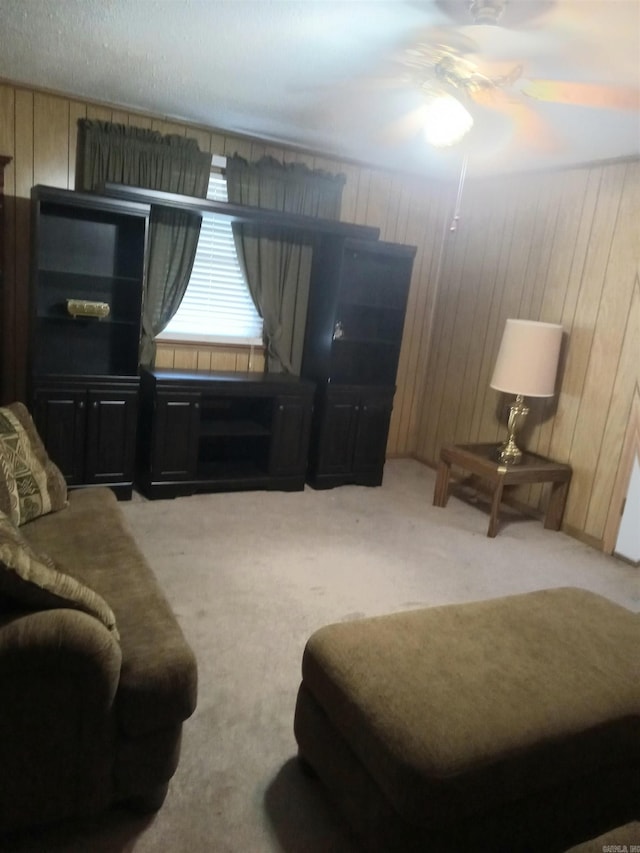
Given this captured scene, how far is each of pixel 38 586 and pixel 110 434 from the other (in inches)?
97.2

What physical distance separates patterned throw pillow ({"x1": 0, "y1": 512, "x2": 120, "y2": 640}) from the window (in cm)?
303

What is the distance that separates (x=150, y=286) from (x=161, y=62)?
4.87 ft

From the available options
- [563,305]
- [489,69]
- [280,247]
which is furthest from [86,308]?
[563,305]

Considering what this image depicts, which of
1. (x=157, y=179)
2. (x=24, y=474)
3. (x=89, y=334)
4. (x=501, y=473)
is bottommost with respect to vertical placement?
(x=501, y=473)

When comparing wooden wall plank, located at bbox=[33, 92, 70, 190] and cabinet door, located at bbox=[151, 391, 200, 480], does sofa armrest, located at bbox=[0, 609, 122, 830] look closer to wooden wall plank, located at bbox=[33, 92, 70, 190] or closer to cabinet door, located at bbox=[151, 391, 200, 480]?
cabinet door, located at bbox=[151, 391, 200, 480]

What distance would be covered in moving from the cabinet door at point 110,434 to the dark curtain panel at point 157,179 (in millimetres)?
528

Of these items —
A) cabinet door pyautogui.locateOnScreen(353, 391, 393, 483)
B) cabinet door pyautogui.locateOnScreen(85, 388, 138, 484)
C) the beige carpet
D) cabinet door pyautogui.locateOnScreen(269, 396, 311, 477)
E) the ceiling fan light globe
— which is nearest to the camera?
the beige carpet

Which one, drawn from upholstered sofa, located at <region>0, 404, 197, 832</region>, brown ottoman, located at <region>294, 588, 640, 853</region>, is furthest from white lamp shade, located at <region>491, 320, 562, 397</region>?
upholstered sofa, located at <region>0, 404, 197, 832</region>

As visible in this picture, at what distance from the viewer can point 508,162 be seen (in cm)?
423

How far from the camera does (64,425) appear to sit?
12.1ft

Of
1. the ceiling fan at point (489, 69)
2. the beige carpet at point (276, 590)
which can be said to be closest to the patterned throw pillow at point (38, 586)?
the beige carpet at point (276, 590)

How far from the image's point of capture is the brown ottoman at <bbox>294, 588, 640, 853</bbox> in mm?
1417

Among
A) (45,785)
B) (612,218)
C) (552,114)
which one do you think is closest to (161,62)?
(552,114)

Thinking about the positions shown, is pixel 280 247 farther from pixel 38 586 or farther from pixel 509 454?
pixel 38 586
